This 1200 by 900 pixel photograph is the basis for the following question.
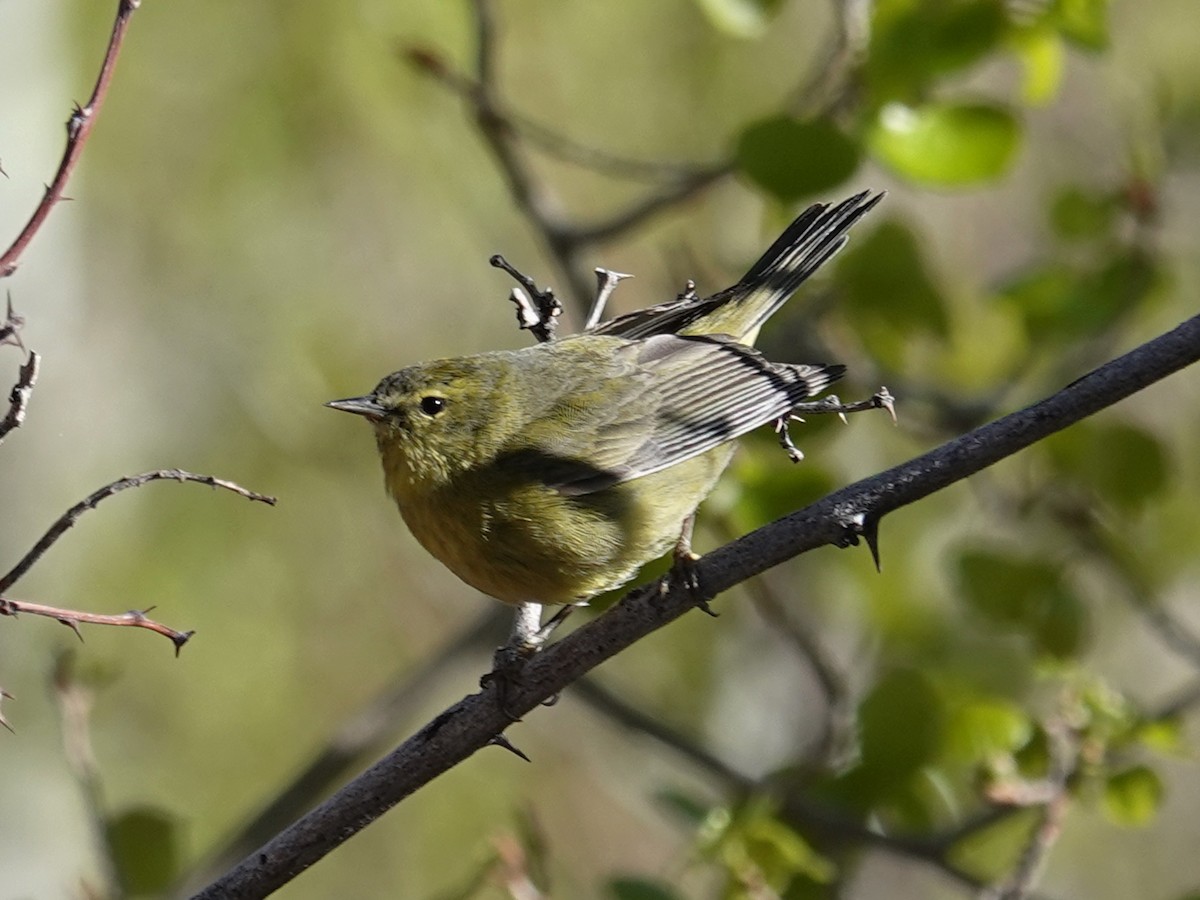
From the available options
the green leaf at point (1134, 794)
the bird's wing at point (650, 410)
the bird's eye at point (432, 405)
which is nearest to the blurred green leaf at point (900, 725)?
the green leaf at point (1134, 794)

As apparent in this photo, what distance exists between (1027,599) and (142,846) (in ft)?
7.33

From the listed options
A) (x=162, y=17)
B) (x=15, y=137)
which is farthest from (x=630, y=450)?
(x=162, y=17)

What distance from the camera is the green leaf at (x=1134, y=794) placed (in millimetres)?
3150

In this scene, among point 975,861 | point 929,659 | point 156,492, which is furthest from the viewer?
point 156,492

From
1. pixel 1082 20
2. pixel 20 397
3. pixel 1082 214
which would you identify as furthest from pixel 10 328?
pixel 1082 214

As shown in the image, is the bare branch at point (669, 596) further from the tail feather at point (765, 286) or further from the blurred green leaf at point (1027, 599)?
the tail feather at point (765, 286)

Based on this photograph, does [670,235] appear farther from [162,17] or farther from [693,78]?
[162,17]

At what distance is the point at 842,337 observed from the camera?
4797 millimetres

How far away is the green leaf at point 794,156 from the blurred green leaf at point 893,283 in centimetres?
45

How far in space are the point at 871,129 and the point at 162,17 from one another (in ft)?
17.8

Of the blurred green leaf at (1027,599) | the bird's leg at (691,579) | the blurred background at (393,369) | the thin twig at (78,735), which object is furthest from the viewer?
the blurred background at (393,369)

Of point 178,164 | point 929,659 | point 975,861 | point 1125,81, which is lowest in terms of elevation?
point 975,861

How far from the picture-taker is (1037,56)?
3.71 metres

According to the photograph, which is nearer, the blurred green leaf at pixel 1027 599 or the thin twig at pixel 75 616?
the thin twig at pixel 75 616
